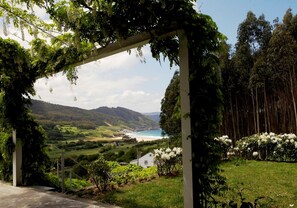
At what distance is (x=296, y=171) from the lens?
21.4ft

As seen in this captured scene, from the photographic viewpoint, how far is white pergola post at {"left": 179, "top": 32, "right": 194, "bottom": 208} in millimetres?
3029

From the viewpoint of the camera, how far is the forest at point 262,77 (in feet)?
36.9

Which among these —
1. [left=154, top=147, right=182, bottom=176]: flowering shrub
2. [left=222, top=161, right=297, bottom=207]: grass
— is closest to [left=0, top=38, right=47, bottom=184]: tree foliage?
[left=154, top=147, right=182, bottom=176]: flowering shrub

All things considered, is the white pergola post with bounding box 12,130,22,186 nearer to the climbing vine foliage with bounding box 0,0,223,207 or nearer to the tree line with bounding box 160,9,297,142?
the climbing vine foliage with bounding box 0,0,223,207

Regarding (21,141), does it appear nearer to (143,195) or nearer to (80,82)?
(80,82)

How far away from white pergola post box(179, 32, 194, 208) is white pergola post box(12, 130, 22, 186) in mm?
3855

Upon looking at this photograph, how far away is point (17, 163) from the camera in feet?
18.4

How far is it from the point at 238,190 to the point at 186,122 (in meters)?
1.70

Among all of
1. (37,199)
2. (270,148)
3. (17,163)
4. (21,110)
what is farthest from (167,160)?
(270,148)

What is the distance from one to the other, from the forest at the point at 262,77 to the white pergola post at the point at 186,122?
9367 mm

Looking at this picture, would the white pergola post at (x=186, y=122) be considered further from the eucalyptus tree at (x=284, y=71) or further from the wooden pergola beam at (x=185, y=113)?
the eucalyptus tree at (x=284, y=71)

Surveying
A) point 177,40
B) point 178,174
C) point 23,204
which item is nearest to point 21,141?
point 23,204

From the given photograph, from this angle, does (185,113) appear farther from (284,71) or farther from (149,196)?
(284,71)

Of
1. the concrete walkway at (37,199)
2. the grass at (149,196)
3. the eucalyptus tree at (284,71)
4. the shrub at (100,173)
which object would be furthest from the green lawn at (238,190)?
the eucalyptus tree at (284,71)
